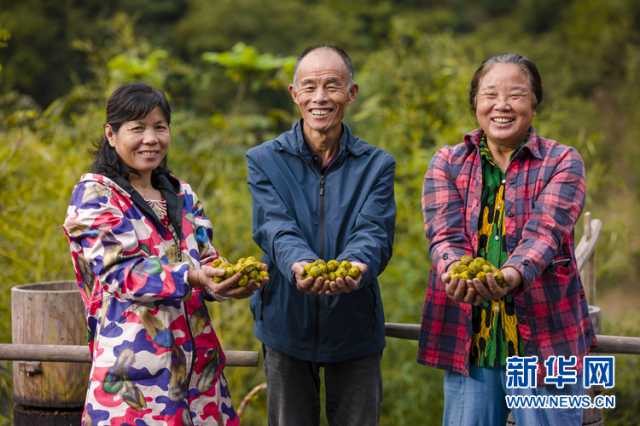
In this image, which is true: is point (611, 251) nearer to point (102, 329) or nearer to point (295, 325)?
point (295, 325)

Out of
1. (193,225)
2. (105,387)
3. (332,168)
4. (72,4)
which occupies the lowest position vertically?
(105,387)

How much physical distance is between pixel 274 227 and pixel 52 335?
99 cm

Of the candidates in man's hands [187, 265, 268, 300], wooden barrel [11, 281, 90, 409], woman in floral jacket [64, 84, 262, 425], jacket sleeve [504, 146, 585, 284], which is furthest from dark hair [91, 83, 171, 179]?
jacket sleeve [504, 146, 585, 284]

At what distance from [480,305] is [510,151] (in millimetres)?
469

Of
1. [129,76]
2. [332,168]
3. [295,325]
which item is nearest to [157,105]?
[332,168]

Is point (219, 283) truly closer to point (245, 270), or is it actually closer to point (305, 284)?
point (245, 270)

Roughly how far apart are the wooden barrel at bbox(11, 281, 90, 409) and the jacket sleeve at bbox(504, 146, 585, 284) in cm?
153

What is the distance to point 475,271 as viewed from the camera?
2.43m

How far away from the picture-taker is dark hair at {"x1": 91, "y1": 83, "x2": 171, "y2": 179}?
2568 mm

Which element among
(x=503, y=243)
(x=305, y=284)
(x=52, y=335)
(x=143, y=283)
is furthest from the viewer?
(x=52, y=335)

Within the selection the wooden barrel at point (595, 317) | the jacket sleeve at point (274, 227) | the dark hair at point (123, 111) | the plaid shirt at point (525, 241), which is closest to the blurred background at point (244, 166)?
the wooden barrel at point (595, 317)

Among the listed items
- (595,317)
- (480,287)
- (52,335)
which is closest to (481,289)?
(480,287)

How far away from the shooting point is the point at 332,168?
2814 mm

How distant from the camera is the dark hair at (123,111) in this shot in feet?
8.43
